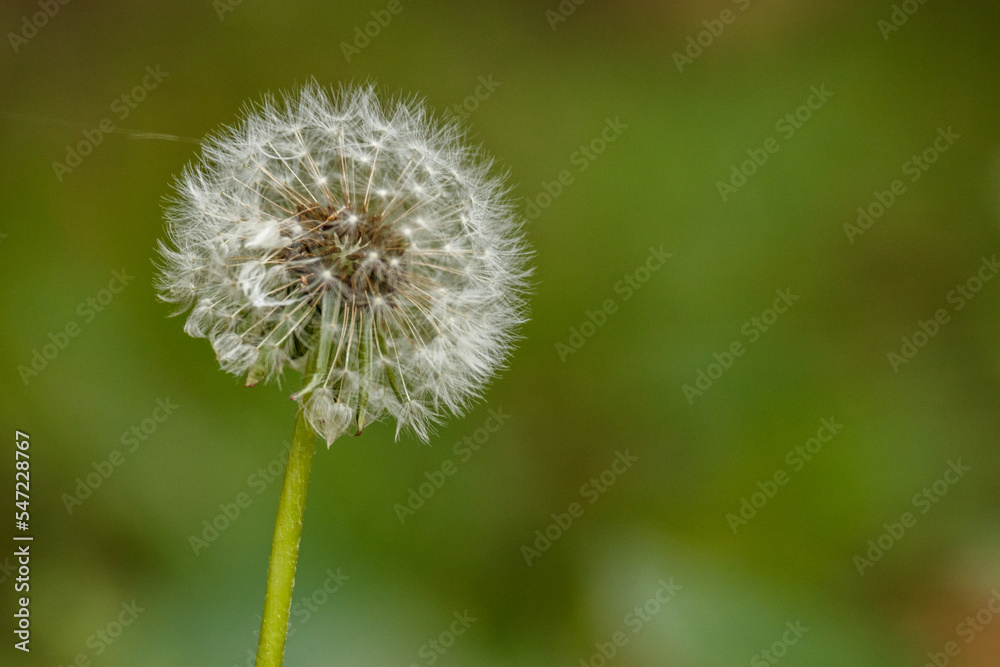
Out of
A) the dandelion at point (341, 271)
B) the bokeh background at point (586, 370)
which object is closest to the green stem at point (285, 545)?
the dandelion at point (341, 271)

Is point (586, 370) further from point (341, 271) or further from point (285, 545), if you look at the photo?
point (285, 545)

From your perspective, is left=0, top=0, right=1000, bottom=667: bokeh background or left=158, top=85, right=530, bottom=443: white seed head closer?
left=158, top=85, right=530, bottom=443: white seed head

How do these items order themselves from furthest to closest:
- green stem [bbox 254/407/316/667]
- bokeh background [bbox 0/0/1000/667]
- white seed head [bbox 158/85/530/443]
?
bokeh background [bbox 0/0/1000/667], white seed head [bbox 158/85/530/443], green stem [bbox 254/407/316/667]

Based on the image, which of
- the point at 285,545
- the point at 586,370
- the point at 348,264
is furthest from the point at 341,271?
the point at 586,370

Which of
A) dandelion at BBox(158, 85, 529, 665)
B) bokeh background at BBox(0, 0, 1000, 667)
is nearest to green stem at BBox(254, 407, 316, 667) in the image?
dandelion at BBox(158, 85, 529, 665)

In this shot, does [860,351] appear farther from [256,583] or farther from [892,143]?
[256,583]

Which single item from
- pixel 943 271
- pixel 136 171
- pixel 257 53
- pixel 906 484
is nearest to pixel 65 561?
pixel 136 171

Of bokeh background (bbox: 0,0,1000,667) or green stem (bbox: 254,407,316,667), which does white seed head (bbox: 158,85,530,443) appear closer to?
green stem (bbox: 254,407,316,667)
